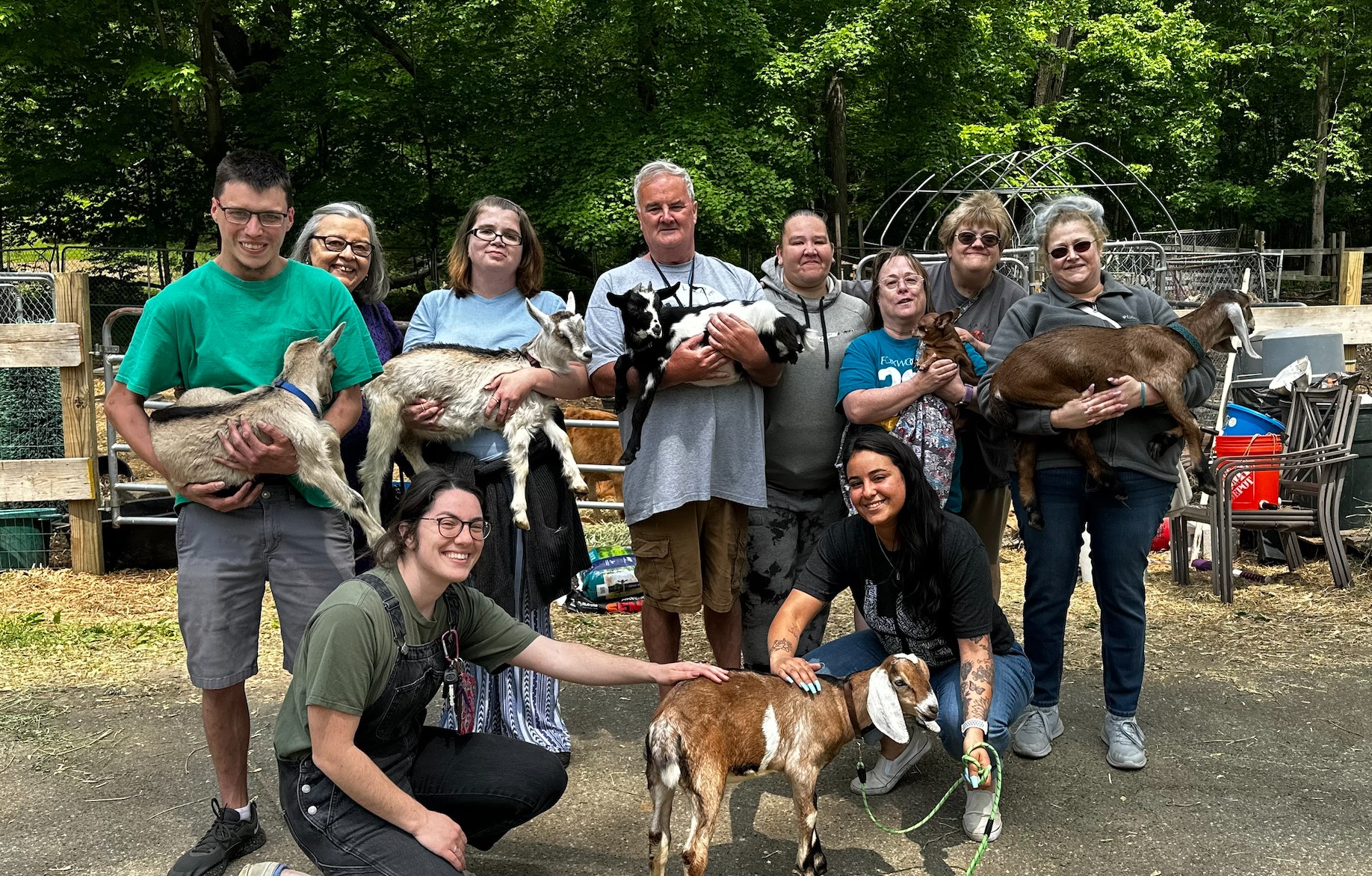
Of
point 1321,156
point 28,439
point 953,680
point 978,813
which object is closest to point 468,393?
point 953,680

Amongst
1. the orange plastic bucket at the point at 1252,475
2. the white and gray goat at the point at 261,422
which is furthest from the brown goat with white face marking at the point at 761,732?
the orange plastic bucket at the point at 1252,475

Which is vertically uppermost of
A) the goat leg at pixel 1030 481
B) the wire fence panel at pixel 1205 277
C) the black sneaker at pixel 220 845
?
the wire fence panel at pixel 1205 277

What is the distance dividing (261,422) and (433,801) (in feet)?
3.84

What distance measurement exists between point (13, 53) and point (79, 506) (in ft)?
29.0

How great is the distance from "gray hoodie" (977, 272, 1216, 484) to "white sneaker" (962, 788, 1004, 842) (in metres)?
1.17

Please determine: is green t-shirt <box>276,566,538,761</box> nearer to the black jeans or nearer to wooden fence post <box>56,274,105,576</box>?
the black jeans

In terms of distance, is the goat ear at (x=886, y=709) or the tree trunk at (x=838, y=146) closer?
the goat ear at (x=886, y=709)

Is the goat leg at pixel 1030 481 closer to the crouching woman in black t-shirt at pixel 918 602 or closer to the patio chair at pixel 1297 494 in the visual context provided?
the crouching woman in black t-shirt at pixel 918 602

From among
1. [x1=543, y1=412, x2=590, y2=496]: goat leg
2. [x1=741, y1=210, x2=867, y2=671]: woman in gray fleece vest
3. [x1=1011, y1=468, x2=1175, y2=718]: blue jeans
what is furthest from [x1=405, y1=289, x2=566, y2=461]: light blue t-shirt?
[x1=1011, y1=468, x2=1175, y2=718]: blue jeans

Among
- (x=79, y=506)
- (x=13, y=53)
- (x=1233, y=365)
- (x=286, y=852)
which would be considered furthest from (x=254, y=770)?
(x=13, y=53)

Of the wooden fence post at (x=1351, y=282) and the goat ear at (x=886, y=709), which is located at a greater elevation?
the wooden fence post at (x=1351, y=282)

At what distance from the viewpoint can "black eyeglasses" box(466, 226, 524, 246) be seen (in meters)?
3.53

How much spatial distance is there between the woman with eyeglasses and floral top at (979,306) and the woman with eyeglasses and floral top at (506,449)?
1.45 metres

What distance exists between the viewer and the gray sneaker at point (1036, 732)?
3.81 m
